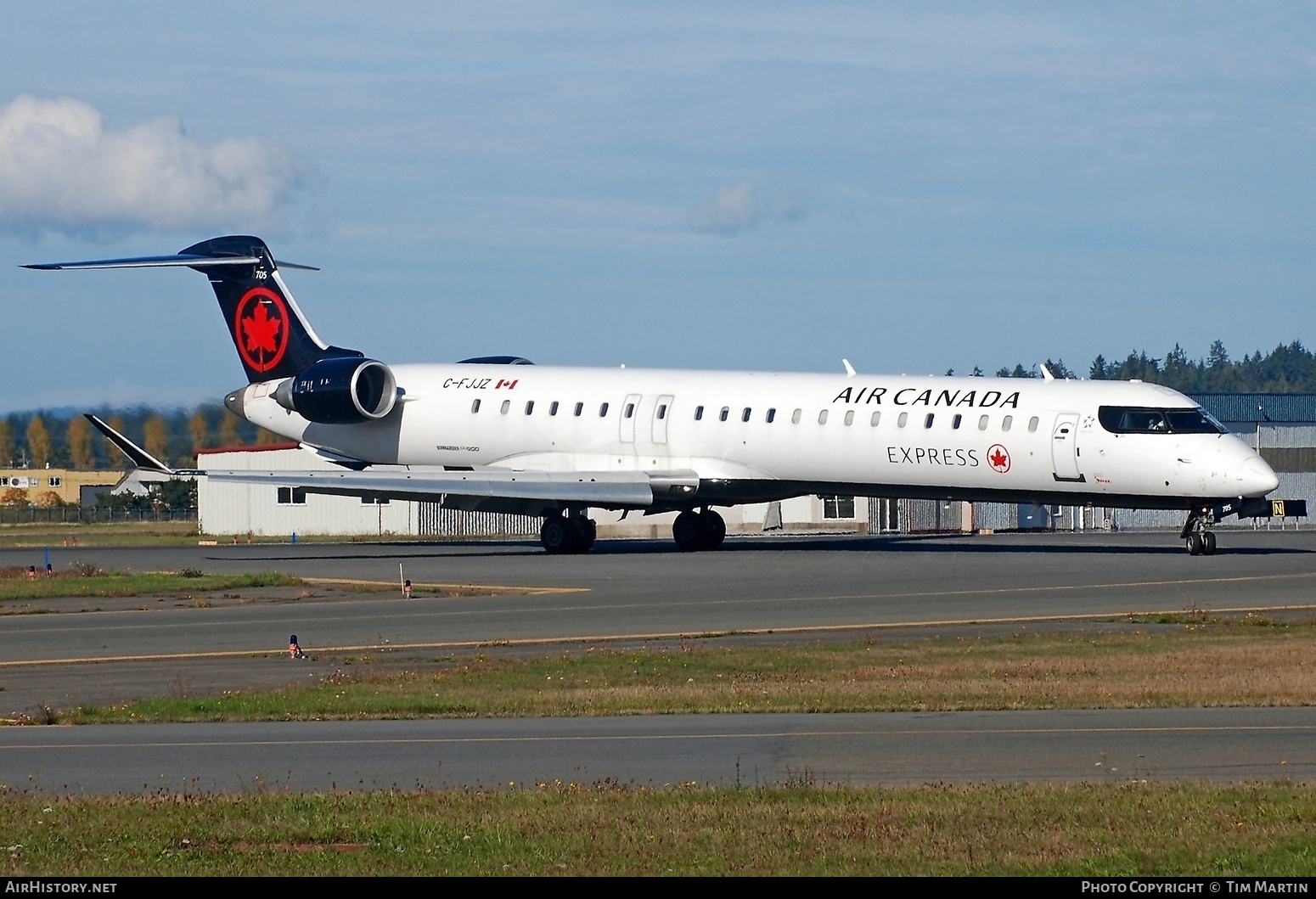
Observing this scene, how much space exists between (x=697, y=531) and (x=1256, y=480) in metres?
13.6

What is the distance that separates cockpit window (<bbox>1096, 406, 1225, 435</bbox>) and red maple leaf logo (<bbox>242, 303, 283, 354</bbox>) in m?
22.5

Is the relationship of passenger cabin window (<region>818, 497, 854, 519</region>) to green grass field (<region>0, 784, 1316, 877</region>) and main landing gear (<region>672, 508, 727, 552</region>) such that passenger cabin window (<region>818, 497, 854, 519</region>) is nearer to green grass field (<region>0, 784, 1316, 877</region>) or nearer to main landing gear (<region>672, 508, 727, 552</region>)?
main landing gear (<region>672, 508, 727, 552</region>)

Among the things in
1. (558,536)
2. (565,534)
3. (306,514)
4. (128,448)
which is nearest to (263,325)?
(128,448)

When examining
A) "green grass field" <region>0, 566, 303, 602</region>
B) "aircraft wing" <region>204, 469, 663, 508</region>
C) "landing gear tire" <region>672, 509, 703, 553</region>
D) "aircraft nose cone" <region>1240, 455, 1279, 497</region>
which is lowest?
"green grass field" <region>0, 566, 303, 602</region>

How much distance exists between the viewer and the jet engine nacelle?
4247 centimetres

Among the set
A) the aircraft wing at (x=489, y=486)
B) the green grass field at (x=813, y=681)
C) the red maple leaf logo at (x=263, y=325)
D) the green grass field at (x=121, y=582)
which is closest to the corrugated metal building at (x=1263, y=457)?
the aircraft wing at (x=489, y=486)

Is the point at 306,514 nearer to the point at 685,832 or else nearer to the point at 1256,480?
the point at 1256,480

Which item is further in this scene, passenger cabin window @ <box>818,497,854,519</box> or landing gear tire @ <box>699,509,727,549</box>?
passenger cabin window @ <box>818,497,854,519</box>

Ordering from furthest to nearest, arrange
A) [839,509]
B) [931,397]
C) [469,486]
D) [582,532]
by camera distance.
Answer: [839,509] < [582,532] < [469,486] < [931,397]

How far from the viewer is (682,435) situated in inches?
1560

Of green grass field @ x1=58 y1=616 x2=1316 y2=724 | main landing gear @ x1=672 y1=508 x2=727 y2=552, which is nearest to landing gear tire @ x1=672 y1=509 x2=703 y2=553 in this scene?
main landing gear @ x1=672 y1=508 x2=727 y2=552

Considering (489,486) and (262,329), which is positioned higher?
(262,329)

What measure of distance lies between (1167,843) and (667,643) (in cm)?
1248
